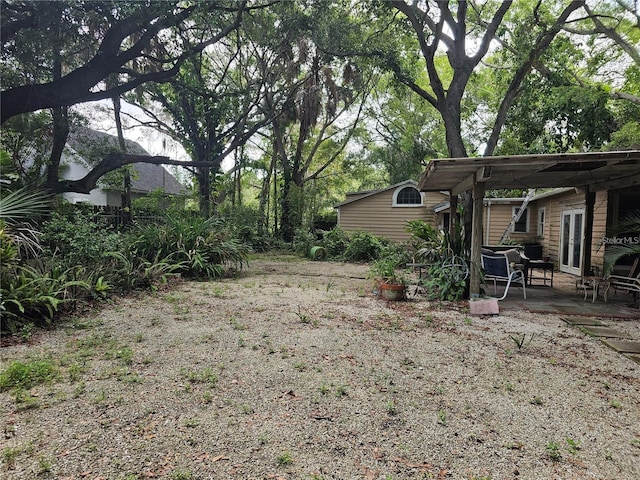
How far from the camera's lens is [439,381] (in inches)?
117

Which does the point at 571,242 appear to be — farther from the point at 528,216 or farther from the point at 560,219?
the point at 528,216

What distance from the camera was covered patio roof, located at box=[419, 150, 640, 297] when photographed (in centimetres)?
483

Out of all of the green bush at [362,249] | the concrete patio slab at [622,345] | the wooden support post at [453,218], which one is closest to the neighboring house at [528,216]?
the green bush at [362,249]

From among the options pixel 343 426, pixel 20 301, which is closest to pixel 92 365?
pixel 20 301

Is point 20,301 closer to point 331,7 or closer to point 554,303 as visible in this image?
point 554,303

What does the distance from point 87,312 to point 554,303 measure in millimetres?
7065

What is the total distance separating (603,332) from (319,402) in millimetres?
3829

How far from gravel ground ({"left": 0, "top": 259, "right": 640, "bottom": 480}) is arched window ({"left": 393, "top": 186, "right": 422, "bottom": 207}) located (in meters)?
11.4

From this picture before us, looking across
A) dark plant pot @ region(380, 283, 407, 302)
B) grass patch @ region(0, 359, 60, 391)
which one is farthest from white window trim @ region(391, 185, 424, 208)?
grass patch @ region(0, 359, 60, 391)

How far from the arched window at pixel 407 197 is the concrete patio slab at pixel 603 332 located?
454 inches

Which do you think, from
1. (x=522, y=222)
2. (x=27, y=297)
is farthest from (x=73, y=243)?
(x=522, y=222)

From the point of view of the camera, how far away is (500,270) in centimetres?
620

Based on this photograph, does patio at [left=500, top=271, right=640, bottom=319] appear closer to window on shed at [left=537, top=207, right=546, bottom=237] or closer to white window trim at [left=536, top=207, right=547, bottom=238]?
white window trim at [left=536, top=207, right=547, bottom=238]

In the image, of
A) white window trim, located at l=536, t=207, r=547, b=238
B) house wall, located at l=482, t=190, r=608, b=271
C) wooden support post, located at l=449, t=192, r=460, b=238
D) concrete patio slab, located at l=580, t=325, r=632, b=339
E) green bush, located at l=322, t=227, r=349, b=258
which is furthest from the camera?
green bush, located at l=322, t=227, r=349, b=258
